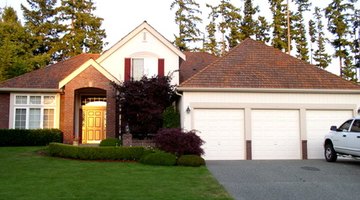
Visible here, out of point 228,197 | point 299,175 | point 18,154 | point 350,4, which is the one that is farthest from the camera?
point 350,4

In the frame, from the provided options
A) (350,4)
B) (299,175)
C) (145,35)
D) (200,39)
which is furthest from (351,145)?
(350,4)

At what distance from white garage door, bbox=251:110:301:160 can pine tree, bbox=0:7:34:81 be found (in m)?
22.2

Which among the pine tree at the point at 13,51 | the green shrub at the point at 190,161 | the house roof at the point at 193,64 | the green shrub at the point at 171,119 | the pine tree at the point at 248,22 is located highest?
the pine tree at the point at 248,22

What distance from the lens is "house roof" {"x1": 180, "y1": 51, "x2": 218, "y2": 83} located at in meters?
24.1

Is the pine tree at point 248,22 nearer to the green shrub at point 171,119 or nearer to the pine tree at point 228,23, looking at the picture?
the pine tree at point 228,23

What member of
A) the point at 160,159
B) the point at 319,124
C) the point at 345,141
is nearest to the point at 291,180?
the point at 345,141

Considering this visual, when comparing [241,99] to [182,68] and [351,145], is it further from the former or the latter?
[182,68]

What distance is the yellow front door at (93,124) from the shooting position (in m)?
22.5

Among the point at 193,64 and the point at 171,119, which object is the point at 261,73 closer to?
the point at 171,119

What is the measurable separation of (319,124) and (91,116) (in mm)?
13285

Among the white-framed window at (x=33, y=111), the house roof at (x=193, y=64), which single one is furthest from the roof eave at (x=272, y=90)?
the white-framed window at (x=33, y=111)

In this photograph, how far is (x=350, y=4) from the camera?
39.3 meters

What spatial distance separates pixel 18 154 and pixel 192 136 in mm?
8009

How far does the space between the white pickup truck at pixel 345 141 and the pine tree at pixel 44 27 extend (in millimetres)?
28609
